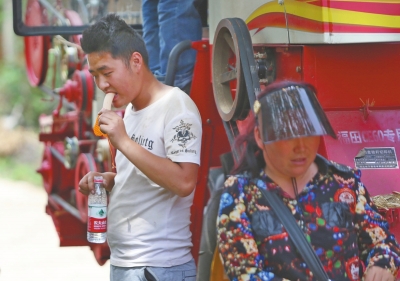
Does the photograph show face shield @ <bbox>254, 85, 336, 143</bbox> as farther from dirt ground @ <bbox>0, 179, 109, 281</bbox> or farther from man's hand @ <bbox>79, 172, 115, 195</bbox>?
dirt ground @ <bbox>0, 179, 109, 281</bbox>

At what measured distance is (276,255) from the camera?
222cm

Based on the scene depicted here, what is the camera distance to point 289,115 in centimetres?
227

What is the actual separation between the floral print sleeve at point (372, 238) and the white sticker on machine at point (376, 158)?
0.84 meters

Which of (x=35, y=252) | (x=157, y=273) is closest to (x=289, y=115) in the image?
(x=157, y=273)

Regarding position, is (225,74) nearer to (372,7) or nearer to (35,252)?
(372,7)

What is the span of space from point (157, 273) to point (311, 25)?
1196 millimetres

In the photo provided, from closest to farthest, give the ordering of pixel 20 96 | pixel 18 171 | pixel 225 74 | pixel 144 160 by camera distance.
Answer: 1. pixel 144 160
2. pixel 225 74
3. pixel 18 171
4. pixel 20 96

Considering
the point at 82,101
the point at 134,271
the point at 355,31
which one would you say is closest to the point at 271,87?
the point at 355,31

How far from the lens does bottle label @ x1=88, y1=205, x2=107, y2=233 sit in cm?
311

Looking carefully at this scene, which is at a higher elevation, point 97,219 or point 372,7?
point 372,7

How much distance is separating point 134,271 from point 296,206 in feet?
3.09

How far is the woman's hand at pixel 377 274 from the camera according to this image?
224 cm

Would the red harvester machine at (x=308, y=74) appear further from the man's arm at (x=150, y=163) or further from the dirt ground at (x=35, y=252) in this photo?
the dirt ground at (x=35, y=252)

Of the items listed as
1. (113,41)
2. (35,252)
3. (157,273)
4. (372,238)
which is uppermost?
(113,41)
